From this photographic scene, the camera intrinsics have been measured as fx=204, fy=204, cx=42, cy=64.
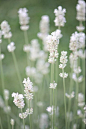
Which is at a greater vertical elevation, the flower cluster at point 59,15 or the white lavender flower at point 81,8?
the white lavender flower at point 81,8

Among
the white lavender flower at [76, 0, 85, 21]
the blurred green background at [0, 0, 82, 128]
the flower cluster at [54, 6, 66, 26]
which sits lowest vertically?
the flower cluster at [54, 6, 66, 26]

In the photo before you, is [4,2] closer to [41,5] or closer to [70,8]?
[41,5]

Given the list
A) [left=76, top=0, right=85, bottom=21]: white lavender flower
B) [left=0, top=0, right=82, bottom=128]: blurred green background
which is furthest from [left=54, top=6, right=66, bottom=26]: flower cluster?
[left=0, top=0, right=82, bottom=128]: blurred green background

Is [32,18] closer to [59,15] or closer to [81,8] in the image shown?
[81,8]

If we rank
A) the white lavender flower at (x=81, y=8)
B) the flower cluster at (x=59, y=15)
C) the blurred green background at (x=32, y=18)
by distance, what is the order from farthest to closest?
the blurred green background at (x=32, y=18) → the white lavender flower at (x=81, y=8) → the flower cluster at (x=59, y=15)

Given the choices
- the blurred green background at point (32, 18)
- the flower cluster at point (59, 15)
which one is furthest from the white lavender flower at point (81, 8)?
the blurred green background at point (32, 18)

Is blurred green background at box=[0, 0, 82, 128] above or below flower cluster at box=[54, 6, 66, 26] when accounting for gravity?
above

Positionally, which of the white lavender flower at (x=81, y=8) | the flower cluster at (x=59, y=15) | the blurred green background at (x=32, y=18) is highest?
the blurred green background at (x=32, y=18)

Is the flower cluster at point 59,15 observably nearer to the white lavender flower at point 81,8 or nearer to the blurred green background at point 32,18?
the white lavender flower at point 81,8

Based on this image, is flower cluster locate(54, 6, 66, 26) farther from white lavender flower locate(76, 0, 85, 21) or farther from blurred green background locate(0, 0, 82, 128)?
blurred green background locate(0, 0, 82, 128)

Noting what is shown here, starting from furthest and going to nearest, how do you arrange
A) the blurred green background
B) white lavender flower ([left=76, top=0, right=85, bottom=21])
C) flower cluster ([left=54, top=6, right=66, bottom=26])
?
1. the blurred green background
2. white lavender flower ([left=76, top=0, right=85, bottom=21])
3. flower cluster ([left=54, top=6, right=66, bottom=26])

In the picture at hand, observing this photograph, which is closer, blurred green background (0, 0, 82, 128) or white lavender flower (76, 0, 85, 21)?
white lavender flower (76, 0, 85, 21)
